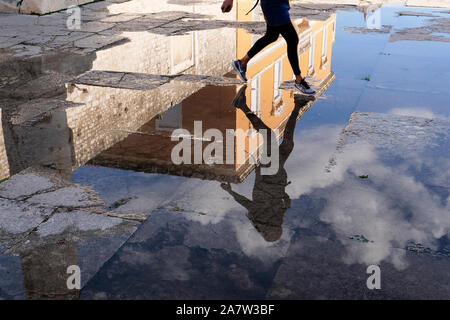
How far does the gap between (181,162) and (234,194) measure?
26.0 inches

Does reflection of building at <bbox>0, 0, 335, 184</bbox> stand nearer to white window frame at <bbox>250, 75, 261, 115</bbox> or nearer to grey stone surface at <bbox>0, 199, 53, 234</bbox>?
white window frame at <bbox>250, 75, 261, 115</bbox>

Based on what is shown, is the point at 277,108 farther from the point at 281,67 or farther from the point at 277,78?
the point at 281,67

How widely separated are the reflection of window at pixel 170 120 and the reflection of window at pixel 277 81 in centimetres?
116

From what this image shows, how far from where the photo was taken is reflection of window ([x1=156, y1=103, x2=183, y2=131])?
5.04 metres

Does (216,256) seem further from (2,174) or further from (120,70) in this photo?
(120,70)

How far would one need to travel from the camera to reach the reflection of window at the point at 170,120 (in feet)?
16.5

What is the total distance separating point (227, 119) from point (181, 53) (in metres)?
2.63

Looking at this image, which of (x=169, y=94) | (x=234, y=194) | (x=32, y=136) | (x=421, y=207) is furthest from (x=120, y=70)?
(x=421, y=207)

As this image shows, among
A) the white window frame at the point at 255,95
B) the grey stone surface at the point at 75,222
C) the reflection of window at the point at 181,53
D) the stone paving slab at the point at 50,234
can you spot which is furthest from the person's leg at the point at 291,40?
the grey stone surface at the point at 75,222

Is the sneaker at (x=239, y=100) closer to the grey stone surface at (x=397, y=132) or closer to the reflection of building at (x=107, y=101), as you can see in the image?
the reflection of building at (x=107, y=101)

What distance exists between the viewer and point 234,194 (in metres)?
3.79

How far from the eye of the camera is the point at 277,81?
6660 mm
